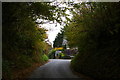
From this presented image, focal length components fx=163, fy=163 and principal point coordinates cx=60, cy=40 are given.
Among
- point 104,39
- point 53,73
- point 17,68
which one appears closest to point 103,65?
point 104,39

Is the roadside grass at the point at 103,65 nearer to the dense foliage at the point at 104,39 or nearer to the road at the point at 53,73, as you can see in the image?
the dense foliage at the point at 104,39

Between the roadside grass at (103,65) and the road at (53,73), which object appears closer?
the roadside grass at (103,65)

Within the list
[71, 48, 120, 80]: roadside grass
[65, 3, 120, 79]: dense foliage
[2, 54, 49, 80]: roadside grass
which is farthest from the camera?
[2, 54, 49, 80]: roadside grass

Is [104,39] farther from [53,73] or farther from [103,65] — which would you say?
[53,73]

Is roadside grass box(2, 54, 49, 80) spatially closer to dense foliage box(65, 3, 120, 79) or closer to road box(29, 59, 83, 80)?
road box(29, 59, 83, 80)

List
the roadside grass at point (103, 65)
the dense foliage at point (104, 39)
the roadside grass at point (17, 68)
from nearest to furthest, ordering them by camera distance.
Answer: the roadside grass at point (103, 65), the dense foliage at point (104, 39), the roadside grass at point (17, 68)

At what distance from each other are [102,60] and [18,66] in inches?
295

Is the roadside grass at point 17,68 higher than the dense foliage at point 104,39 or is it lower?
lower

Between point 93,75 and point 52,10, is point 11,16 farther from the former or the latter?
point 93,75

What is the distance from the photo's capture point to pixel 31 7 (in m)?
9.16

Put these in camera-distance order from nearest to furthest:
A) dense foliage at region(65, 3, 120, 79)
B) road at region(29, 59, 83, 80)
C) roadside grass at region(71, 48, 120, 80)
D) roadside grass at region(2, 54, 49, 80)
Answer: roadside grass at region(71, 48, 120, 80) → dense foliage at region(65, 3, 120, 79) → roadside grass at region(2, 54, 49, 80) → road at region(29, 59, 83, 80)

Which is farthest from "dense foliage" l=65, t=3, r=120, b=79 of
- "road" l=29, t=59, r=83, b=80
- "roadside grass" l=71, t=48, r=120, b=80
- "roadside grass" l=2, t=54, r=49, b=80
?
"roadside grass" l=2, t=54, r=49, b=80

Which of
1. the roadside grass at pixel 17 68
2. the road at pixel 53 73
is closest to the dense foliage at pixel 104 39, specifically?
the road at pixel 53 73

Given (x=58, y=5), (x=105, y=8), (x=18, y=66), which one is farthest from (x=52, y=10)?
(x=18, y=66)
